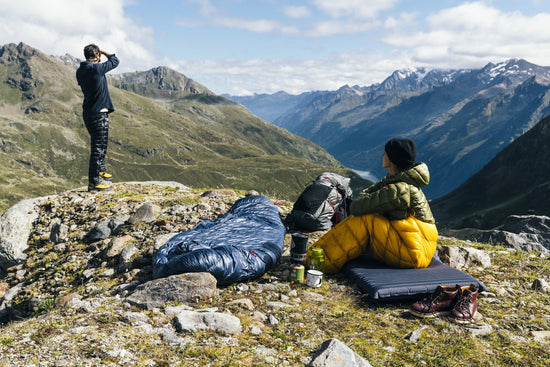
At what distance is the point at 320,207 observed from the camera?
1226 centimetres

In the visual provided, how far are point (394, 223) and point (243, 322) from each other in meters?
3.89

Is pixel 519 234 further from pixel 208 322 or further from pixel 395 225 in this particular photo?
pixel 208 322

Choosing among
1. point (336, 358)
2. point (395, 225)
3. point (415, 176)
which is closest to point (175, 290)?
point (336, 358)

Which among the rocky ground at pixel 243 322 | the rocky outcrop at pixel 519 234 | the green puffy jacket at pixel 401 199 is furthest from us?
the rocky outcrop at pixel 519 234

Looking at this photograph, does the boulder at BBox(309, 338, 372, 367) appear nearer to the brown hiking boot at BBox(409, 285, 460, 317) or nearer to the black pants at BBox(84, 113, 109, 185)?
the brown hiking boot at BBox(409, 285, 460, 317)

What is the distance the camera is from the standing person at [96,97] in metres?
13.4

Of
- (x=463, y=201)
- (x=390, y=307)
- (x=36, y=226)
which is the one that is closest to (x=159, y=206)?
(x=36, y=226)

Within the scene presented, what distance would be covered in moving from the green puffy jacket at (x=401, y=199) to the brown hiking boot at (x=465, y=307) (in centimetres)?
184

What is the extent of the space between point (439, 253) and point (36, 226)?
14.0 meters

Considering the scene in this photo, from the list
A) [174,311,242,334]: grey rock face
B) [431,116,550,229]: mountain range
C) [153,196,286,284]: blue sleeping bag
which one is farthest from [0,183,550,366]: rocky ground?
[431,116,550,229]: mountain range

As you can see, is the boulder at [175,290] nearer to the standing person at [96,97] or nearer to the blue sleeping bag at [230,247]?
the blue sleeping bag at [230,247]

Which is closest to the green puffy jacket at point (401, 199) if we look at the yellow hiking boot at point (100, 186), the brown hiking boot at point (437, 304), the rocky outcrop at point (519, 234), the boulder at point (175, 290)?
the brown hiking boot at point (437, 304)

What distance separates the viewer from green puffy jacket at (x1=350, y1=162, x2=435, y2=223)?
7535 millimetres

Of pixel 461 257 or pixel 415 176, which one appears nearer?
pixel 415 176
